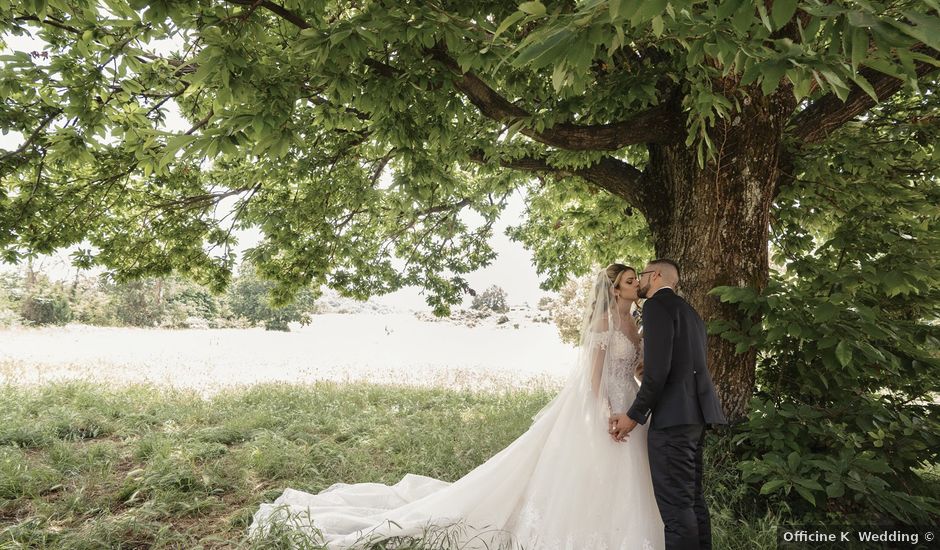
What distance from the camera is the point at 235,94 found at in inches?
134

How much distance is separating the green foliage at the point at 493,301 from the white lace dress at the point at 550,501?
140ft

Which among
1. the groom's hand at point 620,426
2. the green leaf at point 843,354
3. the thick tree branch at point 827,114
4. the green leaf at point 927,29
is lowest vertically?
the groom's hand at point 620,426

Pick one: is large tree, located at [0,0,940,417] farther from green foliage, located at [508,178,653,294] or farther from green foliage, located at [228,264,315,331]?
green foliage, located at [228,264,315,331]

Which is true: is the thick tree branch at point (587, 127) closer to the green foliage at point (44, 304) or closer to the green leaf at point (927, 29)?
the green leaf at point (927, 29)

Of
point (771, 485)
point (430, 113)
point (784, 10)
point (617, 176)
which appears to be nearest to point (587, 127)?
point (617, 176)

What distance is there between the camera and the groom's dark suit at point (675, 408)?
3594 millimetres

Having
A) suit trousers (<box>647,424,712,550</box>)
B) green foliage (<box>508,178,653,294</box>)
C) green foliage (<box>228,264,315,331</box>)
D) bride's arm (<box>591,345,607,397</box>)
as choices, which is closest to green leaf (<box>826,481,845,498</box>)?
suit trousers (<box>647,424,712,550</box>)

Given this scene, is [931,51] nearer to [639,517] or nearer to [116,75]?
[639,517]

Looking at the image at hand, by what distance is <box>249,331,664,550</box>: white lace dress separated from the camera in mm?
3916

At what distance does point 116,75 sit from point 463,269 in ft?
29.3

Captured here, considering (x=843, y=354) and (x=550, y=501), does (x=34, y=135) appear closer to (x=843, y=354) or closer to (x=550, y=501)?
(x=550, y=501)

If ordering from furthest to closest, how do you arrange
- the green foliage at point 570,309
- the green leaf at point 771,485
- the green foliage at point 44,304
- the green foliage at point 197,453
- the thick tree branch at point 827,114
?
1. the green foliage at point 44,304
2. the green foliage at point 570,309
3. the thick tree branch at point 827,114
4. the green foliage at point 197,453
5. the green leaf at point 771,485

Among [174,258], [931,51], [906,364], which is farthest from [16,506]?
[931,51]

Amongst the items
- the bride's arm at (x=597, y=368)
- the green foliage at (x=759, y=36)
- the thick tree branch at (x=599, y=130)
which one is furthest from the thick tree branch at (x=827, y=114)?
the bride's arm at (x=597, y=368)
